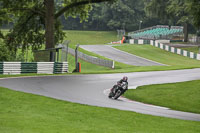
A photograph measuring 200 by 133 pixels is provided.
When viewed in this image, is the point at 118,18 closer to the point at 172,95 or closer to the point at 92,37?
the point at 92,37

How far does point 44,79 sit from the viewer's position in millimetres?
24906

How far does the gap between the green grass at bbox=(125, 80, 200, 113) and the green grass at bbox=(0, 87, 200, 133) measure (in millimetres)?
4240

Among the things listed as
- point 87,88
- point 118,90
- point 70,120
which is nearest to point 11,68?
point 87,88

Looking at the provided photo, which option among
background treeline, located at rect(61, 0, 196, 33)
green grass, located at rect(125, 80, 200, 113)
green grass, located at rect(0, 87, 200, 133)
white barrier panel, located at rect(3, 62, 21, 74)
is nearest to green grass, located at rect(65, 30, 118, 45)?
background treeline, located at rect(61, 0, 196, 33)

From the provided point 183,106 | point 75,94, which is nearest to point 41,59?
point 75,94

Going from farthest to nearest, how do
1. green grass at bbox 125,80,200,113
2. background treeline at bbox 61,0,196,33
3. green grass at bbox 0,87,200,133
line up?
background treeline at bbox 61,0,196,33
green grass at bbox 125,80,200,113
green grass at bbox 0,87,200,133

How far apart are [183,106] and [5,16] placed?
20138 millimetres

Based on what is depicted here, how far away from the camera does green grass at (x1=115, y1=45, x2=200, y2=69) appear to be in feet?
177

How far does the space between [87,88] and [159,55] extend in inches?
1569

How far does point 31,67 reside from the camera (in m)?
27.9

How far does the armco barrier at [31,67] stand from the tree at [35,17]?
5.72 m

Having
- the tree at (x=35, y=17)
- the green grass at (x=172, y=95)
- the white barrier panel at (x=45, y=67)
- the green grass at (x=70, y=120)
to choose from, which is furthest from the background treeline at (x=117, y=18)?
the green grass at (x=70, y=120)

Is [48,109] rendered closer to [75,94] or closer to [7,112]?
[7,112]

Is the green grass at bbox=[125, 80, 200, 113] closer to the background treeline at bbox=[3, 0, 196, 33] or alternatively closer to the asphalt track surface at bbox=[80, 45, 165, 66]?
the asphalt track surface at bbox=[80, 45, 165, 66]
